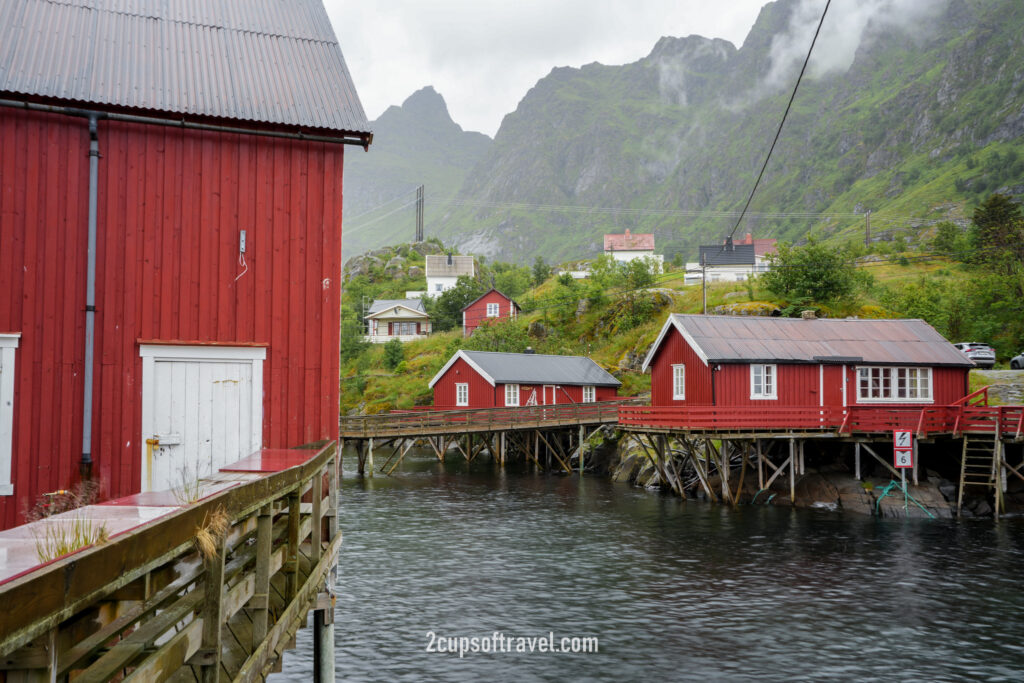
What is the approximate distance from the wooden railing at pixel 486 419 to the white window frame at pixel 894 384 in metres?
13.2

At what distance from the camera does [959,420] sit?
29.0m

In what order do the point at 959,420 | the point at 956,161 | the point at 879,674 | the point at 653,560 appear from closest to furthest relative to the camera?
the point at 879,674 < the point at 653,560 < the point at 959,420 < the point at 956,161

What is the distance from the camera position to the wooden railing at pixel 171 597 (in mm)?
2773

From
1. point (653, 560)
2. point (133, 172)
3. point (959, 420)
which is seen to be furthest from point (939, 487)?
point (133, 172)

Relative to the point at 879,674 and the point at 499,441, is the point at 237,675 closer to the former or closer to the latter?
the point at 879,674

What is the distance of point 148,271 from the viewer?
11.0 meters

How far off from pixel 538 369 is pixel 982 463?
2756 centimetres

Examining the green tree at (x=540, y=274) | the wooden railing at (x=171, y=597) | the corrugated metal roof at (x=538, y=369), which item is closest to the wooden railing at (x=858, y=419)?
the corrugated metal roof at (x=538, y=369)

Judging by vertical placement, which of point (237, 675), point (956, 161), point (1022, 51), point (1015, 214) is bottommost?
point (237, 675)

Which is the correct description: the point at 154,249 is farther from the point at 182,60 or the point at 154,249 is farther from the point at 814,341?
the point at 814,341

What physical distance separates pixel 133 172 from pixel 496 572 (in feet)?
43.0

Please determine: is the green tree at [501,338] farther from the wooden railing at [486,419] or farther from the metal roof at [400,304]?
the wooden railing at [486,419]

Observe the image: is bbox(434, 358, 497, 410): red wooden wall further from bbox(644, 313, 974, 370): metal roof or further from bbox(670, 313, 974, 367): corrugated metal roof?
bbox(670, 313, 974, 367): corrugated metal roof

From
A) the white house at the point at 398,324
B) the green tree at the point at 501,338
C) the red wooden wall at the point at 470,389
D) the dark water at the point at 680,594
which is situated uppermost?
the white house at the point at 398,324
